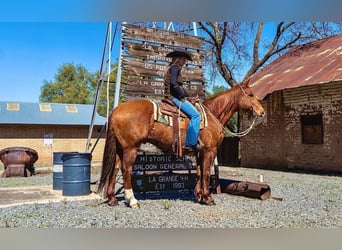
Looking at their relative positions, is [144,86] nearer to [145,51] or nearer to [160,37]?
[145,51]

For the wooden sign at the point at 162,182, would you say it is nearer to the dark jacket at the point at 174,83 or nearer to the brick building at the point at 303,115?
the dark jacket at the point at 174,83

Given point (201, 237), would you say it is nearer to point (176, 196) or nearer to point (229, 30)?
point (176, 196)

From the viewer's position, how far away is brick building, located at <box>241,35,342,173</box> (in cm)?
1098

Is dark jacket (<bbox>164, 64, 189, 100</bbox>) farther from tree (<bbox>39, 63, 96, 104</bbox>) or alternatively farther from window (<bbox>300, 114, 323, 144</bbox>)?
tree (<bbox>39, 63, 96, 104</bbox>)

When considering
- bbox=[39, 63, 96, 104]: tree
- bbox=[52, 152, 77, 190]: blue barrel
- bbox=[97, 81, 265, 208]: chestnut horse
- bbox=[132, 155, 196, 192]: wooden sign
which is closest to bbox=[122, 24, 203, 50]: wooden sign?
bbox=[97, 81, 265, 208]: chestnut horse

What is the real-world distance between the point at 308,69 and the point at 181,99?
7154 millimetres

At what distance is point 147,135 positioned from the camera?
19.1 ft

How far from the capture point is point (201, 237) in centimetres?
423

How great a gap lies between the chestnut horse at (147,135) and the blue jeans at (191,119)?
134mm

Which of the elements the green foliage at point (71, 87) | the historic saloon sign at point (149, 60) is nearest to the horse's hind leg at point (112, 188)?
the historic saloon sign at point (149, 60)

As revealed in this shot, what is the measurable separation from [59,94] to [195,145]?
124ft

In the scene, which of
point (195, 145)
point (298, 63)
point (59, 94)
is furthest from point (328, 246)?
point (59, 94)

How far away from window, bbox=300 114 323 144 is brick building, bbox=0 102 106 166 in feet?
36.5

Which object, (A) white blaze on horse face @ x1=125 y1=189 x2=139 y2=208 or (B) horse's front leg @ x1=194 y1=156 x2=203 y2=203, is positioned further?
(B) horse's front leg @ x1=194 y1=156 x2=203 y2=203
